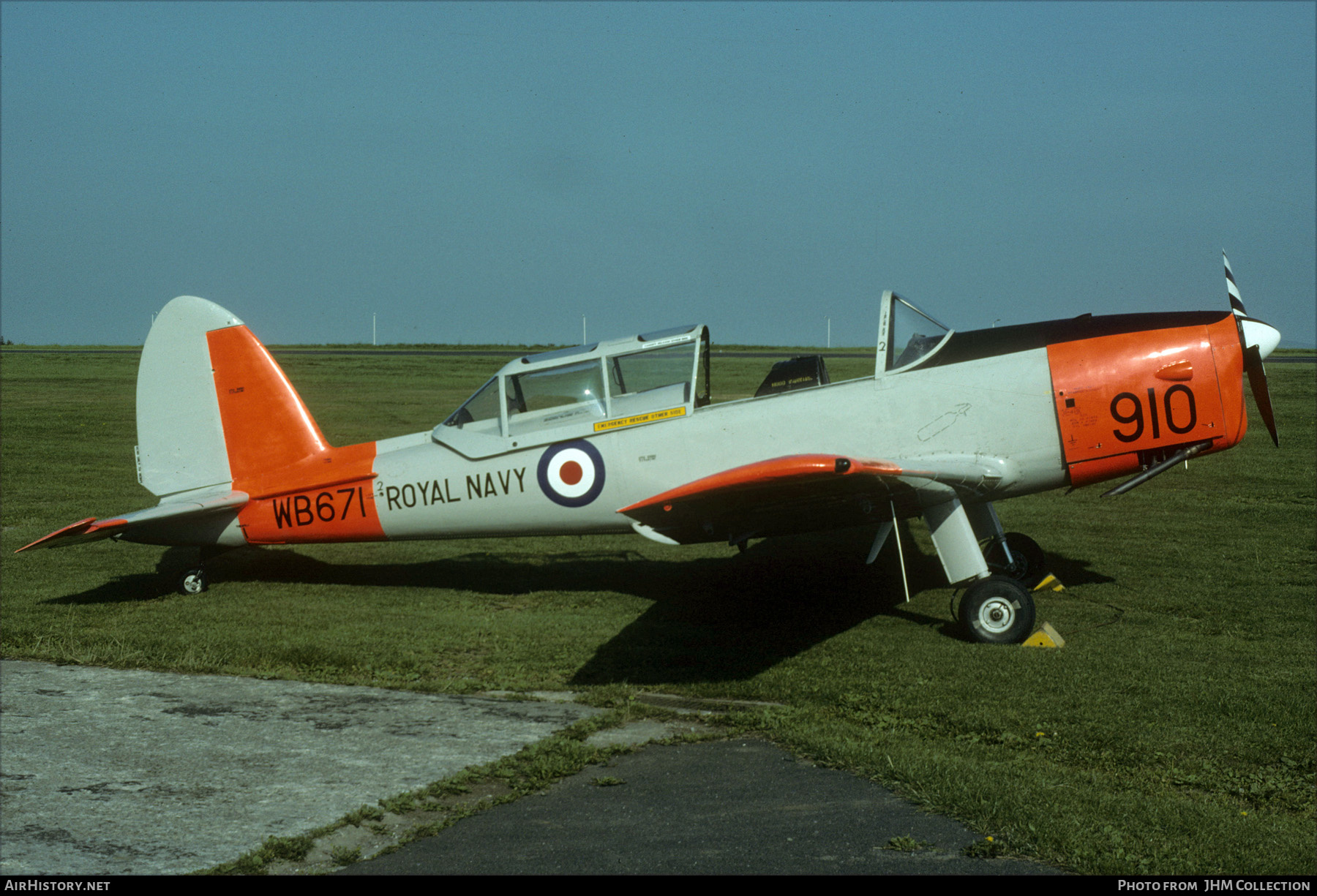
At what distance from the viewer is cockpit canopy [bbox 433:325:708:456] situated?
311 inches

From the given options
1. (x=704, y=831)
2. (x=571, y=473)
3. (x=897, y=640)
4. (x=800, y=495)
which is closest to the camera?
(x=704, y=831)

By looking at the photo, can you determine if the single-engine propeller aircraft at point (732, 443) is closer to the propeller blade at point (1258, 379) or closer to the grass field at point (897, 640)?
the propeller blade at point (1258, 379)

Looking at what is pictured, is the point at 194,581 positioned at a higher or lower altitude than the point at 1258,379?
lower

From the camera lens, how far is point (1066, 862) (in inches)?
145

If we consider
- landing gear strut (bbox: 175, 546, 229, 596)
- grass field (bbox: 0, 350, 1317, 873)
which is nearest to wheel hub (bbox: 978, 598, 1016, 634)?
grass field (bbox: 0, 350, 1317, 873)

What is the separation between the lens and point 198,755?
512 centimetres

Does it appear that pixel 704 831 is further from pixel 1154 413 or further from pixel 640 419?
pixel 1154 413

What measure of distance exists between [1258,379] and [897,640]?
3661 mm

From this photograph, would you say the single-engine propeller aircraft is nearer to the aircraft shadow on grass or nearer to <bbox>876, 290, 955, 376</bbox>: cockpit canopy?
<bbox>876, 290, 955, 376</bbox>: cockpit canopy

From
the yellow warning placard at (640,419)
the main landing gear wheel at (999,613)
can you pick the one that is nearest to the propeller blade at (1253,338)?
the main landing gear wheel at (999,613)

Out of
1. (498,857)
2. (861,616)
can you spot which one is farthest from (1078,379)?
(498,857)

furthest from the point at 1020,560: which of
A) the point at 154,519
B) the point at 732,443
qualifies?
the point at 154,519

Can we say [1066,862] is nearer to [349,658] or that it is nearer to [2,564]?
[349,658]

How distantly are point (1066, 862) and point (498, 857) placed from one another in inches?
87.0
